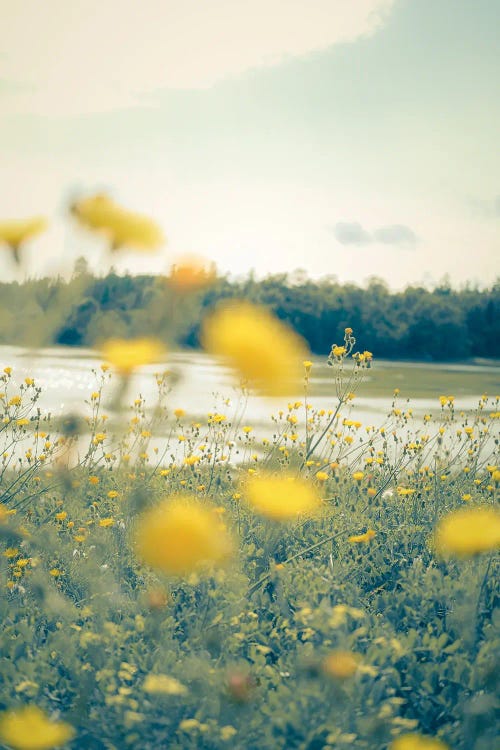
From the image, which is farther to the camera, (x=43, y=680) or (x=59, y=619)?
(x=59, y=619)

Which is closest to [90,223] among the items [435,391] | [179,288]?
[179,288]

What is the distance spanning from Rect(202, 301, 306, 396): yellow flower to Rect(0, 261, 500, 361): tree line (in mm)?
49

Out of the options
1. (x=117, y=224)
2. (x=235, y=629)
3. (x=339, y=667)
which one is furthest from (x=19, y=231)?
(x=235, y=629)

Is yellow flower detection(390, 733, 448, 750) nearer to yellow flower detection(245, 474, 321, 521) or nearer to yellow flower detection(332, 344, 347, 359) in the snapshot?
yellow flower detection(245, 474, 321, 521)

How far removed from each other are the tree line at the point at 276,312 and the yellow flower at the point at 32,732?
0.80m

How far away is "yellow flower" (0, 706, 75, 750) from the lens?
138cm

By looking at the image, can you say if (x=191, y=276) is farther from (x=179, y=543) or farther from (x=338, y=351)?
(x=338, y=351)

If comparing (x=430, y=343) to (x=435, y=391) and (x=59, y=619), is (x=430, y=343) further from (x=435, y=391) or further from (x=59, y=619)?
(x=59, y=619)

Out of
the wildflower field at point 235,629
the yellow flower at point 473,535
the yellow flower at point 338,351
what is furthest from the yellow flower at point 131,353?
the yellow flower at point 338,351

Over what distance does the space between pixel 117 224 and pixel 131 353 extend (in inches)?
9.3

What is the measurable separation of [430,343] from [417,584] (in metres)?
45.4

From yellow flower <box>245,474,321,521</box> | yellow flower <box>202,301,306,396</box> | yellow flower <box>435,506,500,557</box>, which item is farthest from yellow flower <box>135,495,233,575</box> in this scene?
yellow flower <box>435,506,500,557</box>

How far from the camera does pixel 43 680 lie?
1919 millimetres

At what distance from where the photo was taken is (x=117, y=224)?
49.1 inches
